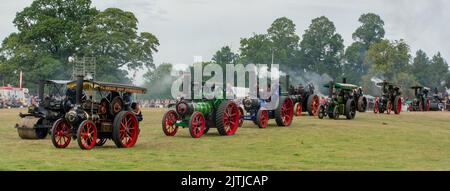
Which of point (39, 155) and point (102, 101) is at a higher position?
point (102, 101)

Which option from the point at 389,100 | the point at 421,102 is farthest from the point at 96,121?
the point at 421,102

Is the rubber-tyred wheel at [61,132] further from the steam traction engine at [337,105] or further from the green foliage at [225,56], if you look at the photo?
the green foliage at [225,56]

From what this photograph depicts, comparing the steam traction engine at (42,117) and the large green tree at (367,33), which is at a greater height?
the large green tree at (367,33)

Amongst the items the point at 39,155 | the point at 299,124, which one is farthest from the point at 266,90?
the point at 39,155

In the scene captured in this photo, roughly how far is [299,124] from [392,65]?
5765 centimetres

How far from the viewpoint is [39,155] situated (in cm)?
1534

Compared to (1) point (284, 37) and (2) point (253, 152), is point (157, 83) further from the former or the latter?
(2) point (253, 152)

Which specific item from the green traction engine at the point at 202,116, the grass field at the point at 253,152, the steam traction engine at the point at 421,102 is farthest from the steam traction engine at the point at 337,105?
the steam traction engine at the point at 421,102

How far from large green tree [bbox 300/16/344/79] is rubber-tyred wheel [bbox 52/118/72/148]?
91.9 m

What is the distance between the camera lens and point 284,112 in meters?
27.2

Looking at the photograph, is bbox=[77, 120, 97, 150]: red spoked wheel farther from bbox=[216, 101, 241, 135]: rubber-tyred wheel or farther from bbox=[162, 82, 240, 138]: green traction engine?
bbox=[216, 101, 241, 135]: rubber-tyred wheel

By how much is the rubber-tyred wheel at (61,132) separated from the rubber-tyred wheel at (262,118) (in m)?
9.61

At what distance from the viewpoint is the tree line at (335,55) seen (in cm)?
8275
